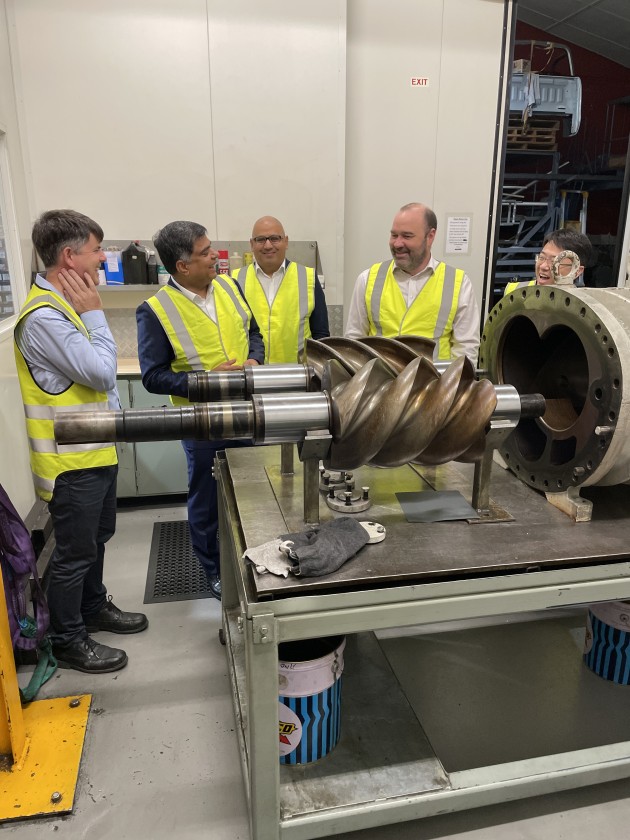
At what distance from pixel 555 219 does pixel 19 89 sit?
13.7 ft

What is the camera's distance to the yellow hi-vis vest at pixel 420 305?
234cm

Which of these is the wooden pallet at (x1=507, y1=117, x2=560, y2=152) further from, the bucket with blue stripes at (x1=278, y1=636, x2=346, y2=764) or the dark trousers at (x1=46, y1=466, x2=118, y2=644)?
the bucket with blue stripes at (x1=278, y1=636, x2=346, y2=764)

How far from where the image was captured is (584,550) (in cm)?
117

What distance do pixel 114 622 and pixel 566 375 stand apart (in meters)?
1.69

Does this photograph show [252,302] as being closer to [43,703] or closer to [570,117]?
[43,703]

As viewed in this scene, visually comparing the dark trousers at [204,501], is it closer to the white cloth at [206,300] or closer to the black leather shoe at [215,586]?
the black leather shoe at [215,586]

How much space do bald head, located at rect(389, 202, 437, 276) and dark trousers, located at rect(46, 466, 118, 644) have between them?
1.33 m

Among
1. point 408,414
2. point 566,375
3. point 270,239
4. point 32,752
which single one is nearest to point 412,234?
point 270,239

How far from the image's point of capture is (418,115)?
3338mm

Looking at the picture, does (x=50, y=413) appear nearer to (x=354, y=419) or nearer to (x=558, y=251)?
(x=354, y=419)

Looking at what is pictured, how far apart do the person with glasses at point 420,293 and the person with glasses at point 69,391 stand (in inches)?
40.3

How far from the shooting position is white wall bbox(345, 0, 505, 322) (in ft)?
10.6

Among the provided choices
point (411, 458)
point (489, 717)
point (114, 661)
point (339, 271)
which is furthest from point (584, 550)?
point (339, 271)

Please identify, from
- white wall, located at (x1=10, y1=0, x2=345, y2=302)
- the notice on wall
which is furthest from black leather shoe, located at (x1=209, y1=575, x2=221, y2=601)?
the notice on wall
